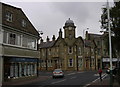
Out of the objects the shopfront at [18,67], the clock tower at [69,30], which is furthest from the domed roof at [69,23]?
the shopfront at [18,67]

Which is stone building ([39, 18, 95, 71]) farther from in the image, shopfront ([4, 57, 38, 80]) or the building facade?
the building facade

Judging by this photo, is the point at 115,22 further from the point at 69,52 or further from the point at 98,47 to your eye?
the point at 98,47

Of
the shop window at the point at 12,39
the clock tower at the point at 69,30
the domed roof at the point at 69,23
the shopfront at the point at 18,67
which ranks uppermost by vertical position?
the domed roof at the point at 69,23

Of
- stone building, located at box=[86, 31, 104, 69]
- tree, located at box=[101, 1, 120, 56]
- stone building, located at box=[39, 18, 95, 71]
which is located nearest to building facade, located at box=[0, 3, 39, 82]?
tree, located at box=[101, 1, 120, 56]

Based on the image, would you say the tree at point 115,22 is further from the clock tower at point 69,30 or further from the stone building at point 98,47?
the stone building at point 98,47

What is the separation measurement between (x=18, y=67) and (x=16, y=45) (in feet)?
9.44

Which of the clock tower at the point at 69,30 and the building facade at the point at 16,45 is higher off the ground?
the clock tower at the point at 69,30

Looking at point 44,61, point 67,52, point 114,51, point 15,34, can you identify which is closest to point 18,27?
point 15,34

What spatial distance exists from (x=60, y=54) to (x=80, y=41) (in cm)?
616

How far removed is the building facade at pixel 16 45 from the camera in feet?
79.0

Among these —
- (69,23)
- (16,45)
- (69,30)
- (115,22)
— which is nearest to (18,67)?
(16,45)

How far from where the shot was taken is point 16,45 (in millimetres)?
26656

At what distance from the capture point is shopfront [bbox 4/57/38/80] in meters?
25.0

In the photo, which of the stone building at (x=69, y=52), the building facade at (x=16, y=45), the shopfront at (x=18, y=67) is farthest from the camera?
the stone building at (x=69, y=52)
